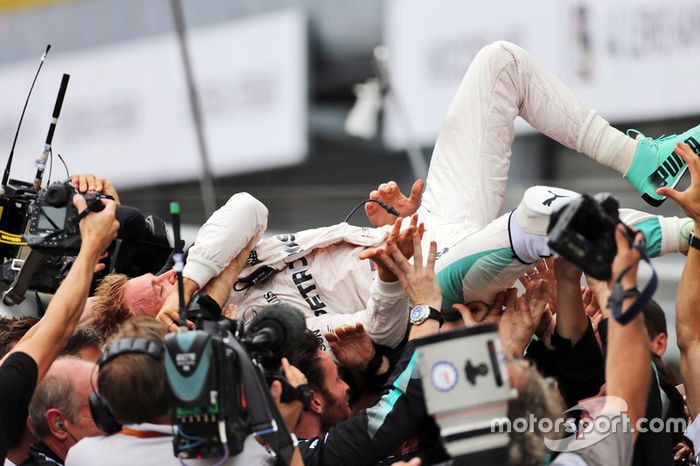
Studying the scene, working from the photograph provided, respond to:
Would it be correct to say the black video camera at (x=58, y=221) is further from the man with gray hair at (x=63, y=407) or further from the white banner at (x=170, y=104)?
the white banner at (x=170, y=104)

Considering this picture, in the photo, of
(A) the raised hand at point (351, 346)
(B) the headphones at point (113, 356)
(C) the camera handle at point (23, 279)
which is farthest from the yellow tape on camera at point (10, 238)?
(B) the headphones at point (113, 356)

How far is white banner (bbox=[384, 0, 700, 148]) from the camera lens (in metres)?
5.72

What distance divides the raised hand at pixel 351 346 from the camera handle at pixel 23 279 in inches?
32.6

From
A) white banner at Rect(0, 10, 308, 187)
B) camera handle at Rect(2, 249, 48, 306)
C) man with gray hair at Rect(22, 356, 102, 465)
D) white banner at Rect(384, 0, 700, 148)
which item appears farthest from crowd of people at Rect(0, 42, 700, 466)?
white banner at Rect(0, 10, 308, 187)

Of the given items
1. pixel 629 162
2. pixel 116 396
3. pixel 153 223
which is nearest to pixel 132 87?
pixel 153 223

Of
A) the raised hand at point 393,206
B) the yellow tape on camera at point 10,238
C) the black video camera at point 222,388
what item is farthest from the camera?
the raised hand at point 393,206

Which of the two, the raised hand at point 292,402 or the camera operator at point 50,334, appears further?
the camera operator at point 50,334

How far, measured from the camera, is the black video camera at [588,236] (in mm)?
2102

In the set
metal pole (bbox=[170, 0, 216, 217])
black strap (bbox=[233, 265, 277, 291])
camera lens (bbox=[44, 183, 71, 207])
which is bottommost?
metal pole (bbox=[170, 0, 216, 217])

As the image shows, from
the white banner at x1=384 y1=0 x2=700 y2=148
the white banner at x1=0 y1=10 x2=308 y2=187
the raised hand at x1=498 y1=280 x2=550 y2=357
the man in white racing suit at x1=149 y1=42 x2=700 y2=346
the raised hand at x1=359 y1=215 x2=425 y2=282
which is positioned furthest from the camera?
the white banner at x1=0 y1=10 x2=308 y2=187

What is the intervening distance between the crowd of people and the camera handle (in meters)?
0.14

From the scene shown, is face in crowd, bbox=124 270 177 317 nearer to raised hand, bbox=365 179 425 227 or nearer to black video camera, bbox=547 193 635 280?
raised hand, bbox=365 179 425 227

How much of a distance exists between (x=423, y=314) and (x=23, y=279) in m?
1.21

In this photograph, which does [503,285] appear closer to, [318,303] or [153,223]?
[318,303]
